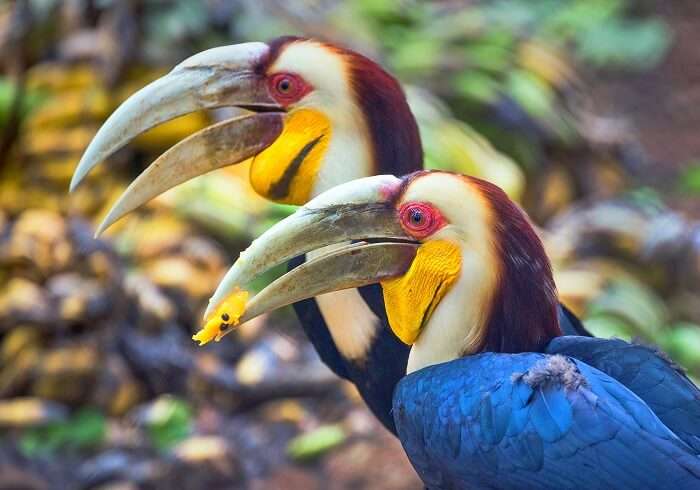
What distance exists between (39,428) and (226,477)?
957 millimetres

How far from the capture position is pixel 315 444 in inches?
218

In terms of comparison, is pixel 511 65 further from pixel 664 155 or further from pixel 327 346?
pixel 327 346

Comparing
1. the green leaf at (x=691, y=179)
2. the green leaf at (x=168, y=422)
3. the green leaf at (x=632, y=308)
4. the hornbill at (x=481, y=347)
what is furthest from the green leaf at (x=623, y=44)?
the hornbill at (x=481, y=347)

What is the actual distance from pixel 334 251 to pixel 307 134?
0.54m

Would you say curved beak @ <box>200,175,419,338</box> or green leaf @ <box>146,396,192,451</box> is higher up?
curved beak @ <box>200,175,419,338</box>

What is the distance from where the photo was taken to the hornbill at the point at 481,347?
240 cm

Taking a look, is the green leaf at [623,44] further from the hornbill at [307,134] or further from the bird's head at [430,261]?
the bird's head at [430,261]

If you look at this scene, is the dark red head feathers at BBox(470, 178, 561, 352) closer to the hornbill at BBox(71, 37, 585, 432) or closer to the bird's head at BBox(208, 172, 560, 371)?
the bird's head at BBox(208, 172, 560, 371)

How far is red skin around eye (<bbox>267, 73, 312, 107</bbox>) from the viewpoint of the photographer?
308 cm

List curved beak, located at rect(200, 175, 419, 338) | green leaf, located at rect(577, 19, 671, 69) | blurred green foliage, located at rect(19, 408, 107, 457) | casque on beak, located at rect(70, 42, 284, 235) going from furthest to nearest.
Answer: green leaf, located at rect(577, 19, 671, 69) → blurred green foliage, located at rect(19, 408, 107, 457) → casque on beak, located at rect(70, 42, 284, 235) → curved beak, located at rect(200, 175, 419, 338)

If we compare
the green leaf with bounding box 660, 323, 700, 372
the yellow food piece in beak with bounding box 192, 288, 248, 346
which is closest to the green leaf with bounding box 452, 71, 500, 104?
the green leaf with bounding box 660, 323, 700, 372

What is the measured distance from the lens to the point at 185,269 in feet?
20.3

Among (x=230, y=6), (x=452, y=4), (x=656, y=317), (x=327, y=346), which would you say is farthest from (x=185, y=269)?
(x=452, y=4)

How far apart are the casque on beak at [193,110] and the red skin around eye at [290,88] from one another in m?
0.02
